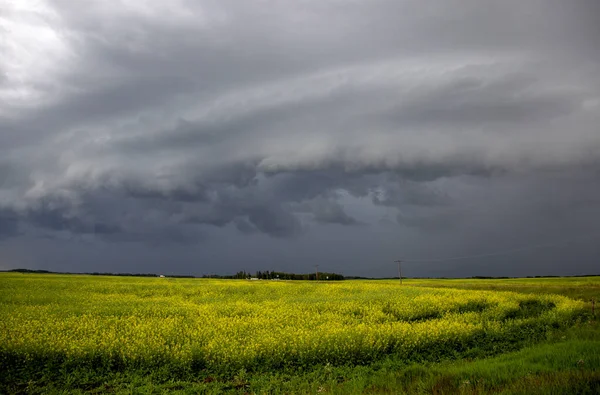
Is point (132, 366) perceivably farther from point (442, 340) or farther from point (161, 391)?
point (442, 340)

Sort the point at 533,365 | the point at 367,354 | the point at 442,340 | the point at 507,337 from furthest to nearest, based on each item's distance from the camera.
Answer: the point at 507,337 < the point at 442,340 < the point at 367,354 < the point at 533,365

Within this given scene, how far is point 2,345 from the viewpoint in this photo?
13.8 m

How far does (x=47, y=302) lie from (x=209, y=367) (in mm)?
19688

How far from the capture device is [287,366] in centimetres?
1322

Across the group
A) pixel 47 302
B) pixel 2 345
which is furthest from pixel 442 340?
pixel 47 302

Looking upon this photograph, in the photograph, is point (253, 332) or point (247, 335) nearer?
point (247, 335)

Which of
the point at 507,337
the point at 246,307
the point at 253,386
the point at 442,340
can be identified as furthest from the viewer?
the point at 246,307

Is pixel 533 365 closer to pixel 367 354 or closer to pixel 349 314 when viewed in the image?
pixel 367 354

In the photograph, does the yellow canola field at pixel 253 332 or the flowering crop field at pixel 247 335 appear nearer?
the flowering crop field at pixel 247 335

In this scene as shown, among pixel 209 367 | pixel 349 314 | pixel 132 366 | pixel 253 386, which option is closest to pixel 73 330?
pixel 132 366

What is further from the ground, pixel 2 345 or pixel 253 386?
pixel 2 345

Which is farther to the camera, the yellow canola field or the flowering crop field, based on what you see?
the yellow canola field

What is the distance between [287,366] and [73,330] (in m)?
9.48

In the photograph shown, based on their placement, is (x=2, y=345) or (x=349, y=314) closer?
(x=2, y=345)
